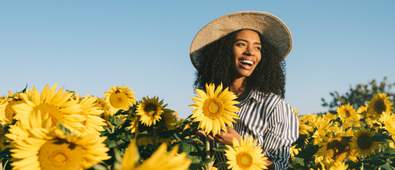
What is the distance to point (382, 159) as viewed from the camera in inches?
205

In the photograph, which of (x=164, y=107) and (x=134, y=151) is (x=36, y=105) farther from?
(x=164, y=107)

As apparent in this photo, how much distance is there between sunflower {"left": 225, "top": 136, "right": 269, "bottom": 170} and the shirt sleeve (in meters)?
0.28

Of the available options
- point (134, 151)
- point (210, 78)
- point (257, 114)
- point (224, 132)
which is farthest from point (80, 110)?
point (210, 78)

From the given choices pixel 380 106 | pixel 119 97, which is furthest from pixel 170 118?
pixel 380 106

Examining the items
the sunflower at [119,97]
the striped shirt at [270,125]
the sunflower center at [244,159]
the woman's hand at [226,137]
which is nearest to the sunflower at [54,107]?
the woman's hand at [226,137]

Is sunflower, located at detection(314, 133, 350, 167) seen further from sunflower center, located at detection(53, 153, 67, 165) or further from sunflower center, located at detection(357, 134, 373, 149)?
sunflower center, located at detection(53, 153, 67, 165)

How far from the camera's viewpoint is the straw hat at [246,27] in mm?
4414

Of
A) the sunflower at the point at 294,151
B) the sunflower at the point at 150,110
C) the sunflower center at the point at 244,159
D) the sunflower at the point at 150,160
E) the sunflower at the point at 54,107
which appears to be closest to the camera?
the sunflower at the point at 150,160

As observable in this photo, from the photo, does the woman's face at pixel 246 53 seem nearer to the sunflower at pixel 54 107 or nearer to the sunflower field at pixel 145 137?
the sunflower field at pixel 145 137

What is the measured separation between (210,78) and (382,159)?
1937 millimetres

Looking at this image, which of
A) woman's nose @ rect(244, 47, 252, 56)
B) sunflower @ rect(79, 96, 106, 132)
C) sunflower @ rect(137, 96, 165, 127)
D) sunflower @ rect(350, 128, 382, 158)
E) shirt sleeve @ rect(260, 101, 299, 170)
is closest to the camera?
sunflower @ rect(79, 96, 106, 132)

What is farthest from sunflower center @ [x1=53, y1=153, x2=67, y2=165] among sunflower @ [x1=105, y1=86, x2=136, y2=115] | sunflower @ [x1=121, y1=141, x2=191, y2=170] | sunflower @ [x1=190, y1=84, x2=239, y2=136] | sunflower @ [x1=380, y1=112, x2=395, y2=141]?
sunflower @ [x1=105, y1=86, x2=136, y2=115]

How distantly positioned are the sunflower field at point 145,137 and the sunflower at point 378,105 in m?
0.01

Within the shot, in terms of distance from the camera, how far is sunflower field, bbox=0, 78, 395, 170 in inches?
69.8
